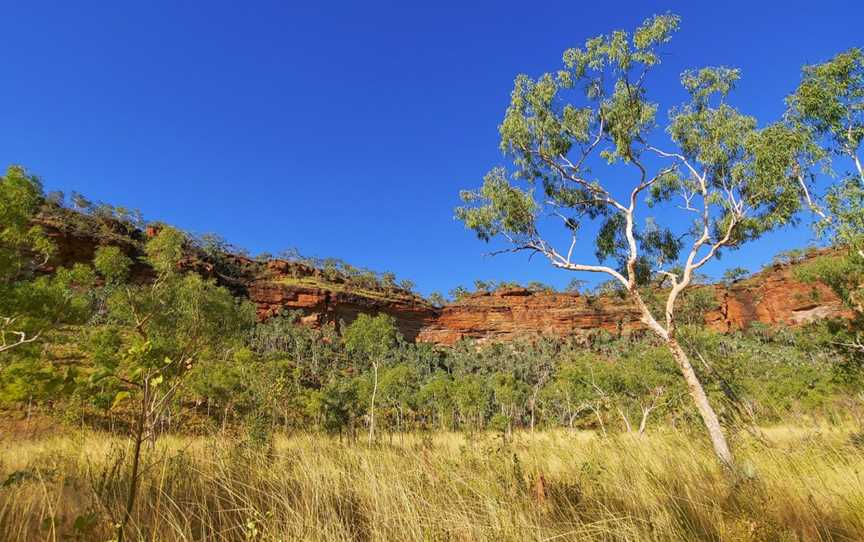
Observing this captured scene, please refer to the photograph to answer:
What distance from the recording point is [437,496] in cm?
269

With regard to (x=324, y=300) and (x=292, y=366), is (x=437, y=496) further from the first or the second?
(x=324, y=300)

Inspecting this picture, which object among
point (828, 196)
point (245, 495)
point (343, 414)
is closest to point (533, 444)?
point (245, 495)

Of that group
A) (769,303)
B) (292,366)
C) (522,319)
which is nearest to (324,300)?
(292,366)

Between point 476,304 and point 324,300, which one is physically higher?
point 324,300

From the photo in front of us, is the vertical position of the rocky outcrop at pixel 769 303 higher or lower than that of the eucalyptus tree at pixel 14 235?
higher

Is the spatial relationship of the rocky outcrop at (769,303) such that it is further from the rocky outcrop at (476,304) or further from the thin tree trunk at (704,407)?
the thin tree trunk at (704,407)

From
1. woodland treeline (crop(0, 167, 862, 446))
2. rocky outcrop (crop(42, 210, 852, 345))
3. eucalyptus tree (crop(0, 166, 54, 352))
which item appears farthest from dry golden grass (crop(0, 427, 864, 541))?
rocky outcrop (crop(42, 210, 852, 345))

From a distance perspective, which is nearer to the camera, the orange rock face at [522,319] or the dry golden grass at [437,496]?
the dry golden grass at [437,496]

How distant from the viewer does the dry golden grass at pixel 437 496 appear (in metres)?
2.11

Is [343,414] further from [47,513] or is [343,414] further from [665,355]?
[665,355]

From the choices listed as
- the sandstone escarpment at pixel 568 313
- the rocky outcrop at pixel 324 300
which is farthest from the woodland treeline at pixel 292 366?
the sandstone escarpment at pixel 568 313

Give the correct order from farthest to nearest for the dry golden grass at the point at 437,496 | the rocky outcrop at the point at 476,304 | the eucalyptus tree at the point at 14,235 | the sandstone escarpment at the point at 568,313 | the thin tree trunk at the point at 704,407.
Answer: the sandstone escarpment at the point at 568,313 → the rocky outcrop at the point at 476,304 → the eucalyptus tree at the point at 14,235 → the thin tree trunk at the point at 704,407 → the dry golden grass at the point at 437,496

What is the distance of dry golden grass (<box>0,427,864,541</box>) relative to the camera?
2.11m

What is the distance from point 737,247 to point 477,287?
78801 millimetres
